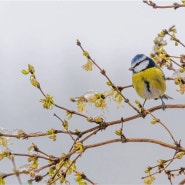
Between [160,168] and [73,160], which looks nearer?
[73,160]

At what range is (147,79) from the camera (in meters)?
3.43

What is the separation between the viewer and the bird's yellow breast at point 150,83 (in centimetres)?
328

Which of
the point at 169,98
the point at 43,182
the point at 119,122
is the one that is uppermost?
the point at 169,98

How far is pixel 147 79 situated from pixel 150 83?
0.16 feet

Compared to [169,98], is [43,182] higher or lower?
lower

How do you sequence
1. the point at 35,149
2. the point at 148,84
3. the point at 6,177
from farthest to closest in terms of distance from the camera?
the point at 148,84 < the point at 35,149 < the point at 6,177

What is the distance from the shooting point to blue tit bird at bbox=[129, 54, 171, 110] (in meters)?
3.29

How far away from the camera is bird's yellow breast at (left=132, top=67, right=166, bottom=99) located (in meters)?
3.28

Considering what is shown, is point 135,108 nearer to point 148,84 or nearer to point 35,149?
point 35,149

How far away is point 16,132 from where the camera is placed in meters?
2.52

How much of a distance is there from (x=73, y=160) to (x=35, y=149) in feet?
0.81

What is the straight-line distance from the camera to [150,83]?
340 cm

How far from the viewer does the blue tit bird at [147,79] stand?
10.8 ft

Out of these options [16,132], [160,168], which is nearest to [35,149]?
[16,132]
